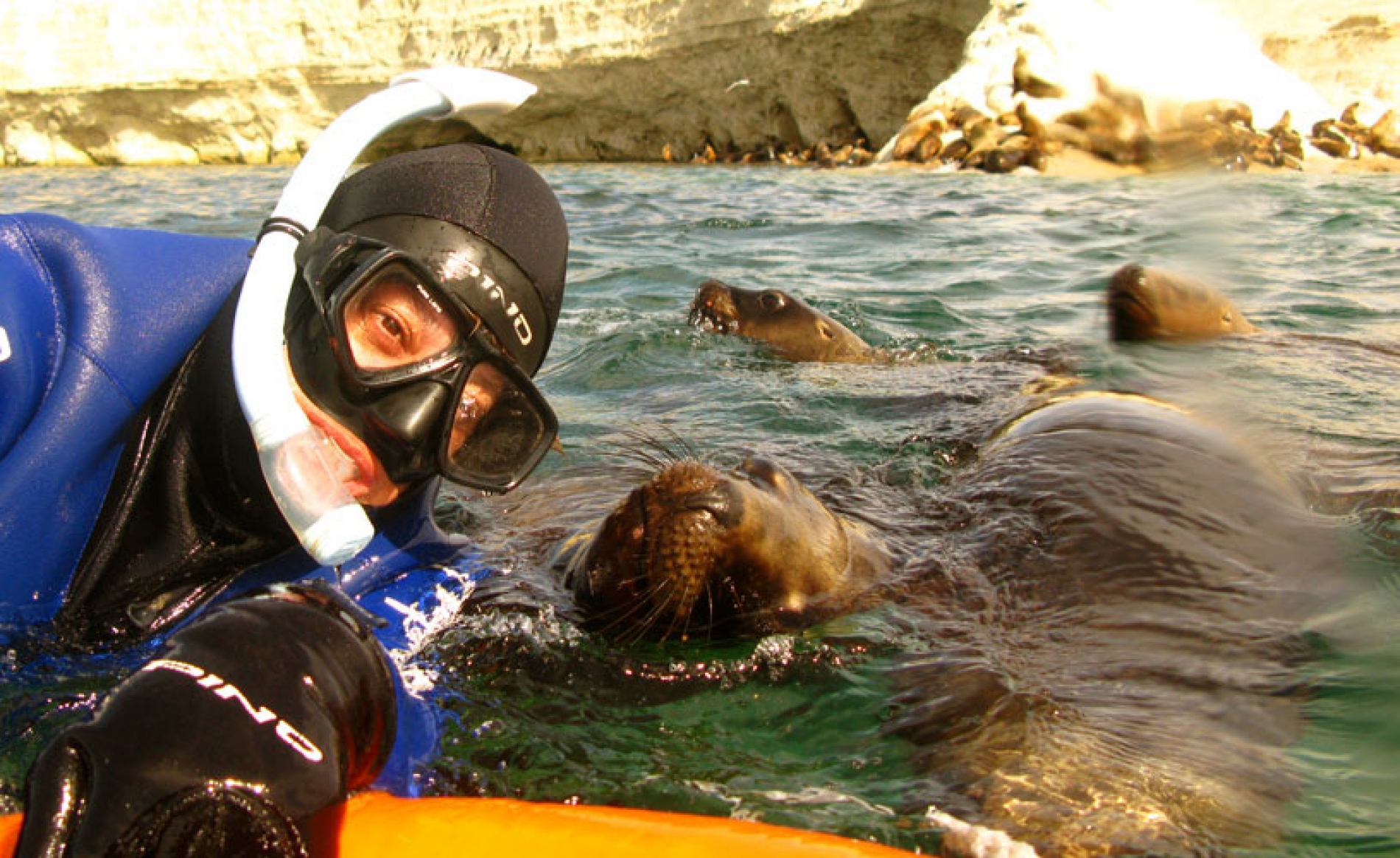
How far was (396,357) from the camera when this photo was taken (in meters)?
2.12

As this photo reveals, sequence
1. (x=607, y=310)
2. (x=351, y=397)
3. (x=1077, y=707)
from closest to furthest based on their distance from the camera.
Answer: (x=351, y=397) → (x=1077, y=707) → (x=607, y=310)

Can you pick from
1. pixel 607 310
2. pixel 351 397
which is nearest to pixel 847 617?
pixel 351 397

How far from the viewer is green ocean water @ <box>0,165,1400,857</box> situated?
2.10 meters

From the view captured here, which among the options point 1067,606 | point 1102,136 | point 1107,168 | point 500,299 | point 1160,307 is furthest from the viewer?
point 1102,136

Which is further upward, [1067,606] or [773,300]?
[1067,606]

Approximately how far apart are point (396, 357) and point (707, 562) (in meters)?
0.77

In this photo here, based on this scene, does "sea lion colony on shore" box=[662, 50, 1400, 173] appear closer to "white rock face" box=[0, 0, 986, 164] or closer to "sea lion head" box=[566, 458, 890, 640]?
"white rock face" box=[0, 0, 986, 164]

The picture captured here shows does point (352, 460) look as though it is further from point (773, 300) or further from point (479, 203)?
point (773, 300)

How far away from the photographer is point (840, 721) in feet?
7.50

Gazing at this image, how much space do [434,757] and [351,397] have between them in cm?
64

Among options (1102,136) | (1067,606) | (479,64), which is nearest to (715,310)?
(1067,606)

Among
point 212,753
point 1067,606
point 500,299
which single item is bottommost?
point 1067,606

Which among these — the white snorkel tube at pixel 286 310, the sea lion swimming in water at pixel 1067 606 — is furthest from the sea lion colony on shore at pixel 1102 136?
the white snorkel tube at pixel 286 310

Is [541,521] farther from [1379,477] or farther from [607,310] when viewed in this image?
[607,310]
